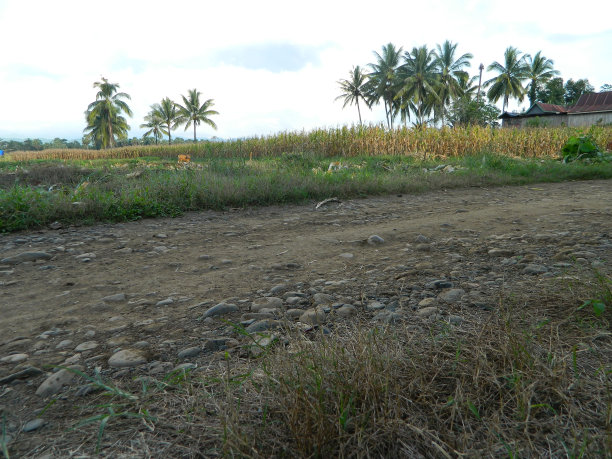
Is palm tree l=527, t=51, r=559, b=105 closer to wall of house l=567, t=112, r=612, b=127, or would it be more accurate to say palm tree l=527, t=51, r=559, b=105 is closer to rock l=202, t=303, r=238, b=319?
wall of house l=567, t=112, r=612, b=127

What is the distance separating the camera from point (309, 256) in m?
2.82

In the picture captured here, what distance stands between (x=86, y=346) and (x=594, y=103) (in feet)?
156

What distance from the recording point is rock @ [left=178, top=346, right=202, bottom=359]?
151 centimetres

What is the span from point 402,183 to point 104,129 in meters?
47.4

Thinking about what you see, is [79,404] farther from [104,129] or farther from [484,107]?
[104,129]

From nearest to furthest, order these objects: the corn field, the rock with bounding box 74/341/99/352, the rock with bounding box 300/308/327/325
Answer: the rock with bounding box 74/341/99/352 < the rock with bounding box 300/308/327/325 < the corn field

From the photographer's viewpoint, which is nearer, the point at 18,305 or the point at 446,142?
the point at 18,305

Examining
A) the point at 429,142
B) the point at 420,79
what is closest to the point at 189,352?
the point at 429,142

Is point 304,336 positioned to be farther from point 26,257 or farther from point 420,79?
point 420,79

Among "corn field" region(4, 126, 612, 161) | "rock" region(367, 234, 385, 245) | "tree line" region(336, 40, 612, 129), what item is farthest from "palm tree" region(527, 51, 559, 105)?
"rock" region(367, 234, 385, 245)

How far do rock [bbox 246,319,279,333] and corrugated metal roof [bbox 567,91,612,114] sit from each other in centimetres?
4465

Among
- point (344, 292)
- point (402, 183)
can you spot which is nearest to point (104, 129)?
point (402, 183)

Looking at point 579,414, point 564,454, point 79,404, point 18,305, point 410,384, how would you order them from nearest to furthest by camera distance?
point 564,454, point 579,414, point 410,384, point 79,404, point 18,305

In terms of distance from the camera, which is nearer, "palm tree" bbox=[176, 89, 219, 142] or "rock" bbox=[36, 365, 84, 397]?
"rock" bbox=[36, 365, 84, 397]
